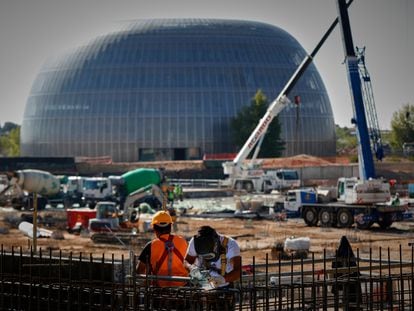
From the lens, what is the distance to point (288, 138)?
142500 mm

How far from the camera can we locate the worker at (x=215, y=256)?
14.5 metres

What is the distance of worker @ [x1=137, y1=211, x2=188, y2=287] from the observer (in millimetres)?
15273

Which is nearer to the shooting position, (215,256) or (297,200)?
(215,256)

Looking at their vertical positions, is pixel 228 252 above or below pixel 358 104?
below

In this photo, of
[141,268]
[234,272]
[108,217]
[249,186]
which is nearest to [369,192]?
[108,217]

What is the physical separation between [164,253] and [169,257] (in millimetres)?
78

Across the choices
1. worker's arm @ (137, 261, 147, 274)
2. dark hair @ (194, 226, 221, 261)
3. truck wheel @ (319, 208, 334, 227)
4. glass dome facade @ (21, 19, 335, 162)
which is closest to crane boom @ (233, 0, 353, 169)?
truck wheel @ (319, 208, 334, 227)

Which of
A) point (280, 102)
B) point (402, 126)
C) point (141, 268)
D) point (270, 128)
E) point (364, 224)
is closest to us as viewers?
point (141, 268)

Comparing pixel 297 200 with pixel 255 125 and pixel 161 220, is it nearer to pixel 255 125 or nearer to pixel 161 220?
pixel 161 220

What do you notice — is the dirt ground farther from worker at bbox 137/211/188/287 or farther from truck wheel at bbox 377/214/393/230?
worker at bbox 137/211/188/287

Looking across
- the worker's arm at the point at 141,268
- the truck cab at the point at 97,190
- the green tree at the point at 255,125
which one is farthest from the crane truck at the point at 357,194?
the green tree at the point at 255,125

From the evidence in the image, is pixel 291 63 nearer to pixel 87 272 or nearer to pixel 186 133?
pixel 186 133

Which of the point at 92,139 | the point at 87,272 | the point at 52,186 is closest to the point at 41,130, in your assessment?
the point at 92,139

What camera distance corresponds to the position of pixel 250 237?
155ft
